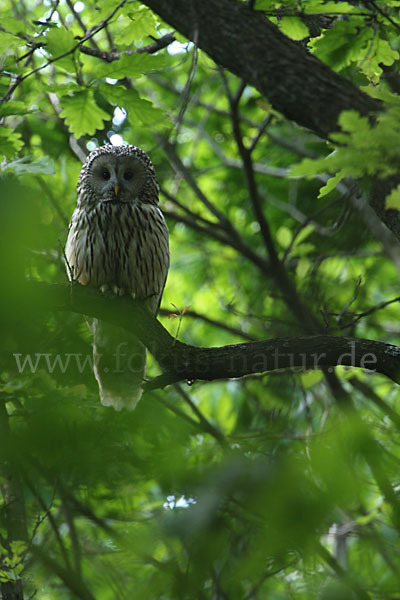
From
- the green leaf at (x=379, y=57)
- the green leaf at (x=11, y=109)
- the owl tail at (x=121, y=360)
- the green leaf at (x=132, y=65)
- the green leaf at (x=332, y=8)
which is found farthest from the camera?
the owl tail at (x=121, y=360)

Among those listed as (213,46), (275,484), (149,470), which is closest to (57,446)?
(149,470)

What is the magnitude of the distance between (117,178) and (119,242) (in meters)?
0.49

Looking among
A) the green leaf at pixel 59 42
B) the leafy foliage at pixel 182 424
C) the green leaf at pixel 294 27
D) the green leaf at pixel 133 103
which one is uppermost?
the green leaf at pixel 294 27

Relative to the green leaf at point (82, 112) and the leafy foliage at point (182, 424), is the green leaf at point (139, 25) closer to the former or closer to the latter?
the leafy foliage at point (182, 424)

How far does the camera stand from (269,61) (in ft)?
7.05

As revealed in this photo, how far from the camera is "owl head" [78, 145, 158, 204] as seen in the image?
15.1 ft

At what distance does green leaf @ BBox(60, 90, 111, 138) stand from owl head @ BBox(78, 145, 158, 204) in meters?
1.11

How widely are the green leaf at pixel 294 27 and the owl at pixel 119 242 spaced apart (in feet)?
6.15

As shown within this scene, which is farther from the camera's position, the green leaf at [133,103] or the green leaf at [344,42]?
the green leaf at [133,103]

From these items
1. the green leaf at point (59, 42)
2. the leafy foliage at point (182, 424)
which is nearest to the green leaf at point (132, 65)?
the leafy foliage at point (182, 424)

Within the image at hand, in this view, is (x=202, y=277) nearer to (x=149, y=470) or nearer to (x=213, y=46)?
(x=213, y=46)

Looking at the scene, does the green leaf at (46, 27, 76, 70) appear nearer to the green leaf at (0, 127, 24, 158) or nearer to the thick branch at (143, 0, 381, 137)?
the green leaf at (0, 127, 24, 158)

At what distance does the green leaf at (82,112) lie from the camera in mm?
3254

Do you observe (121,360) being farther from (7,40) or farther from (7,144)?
(7,40)
